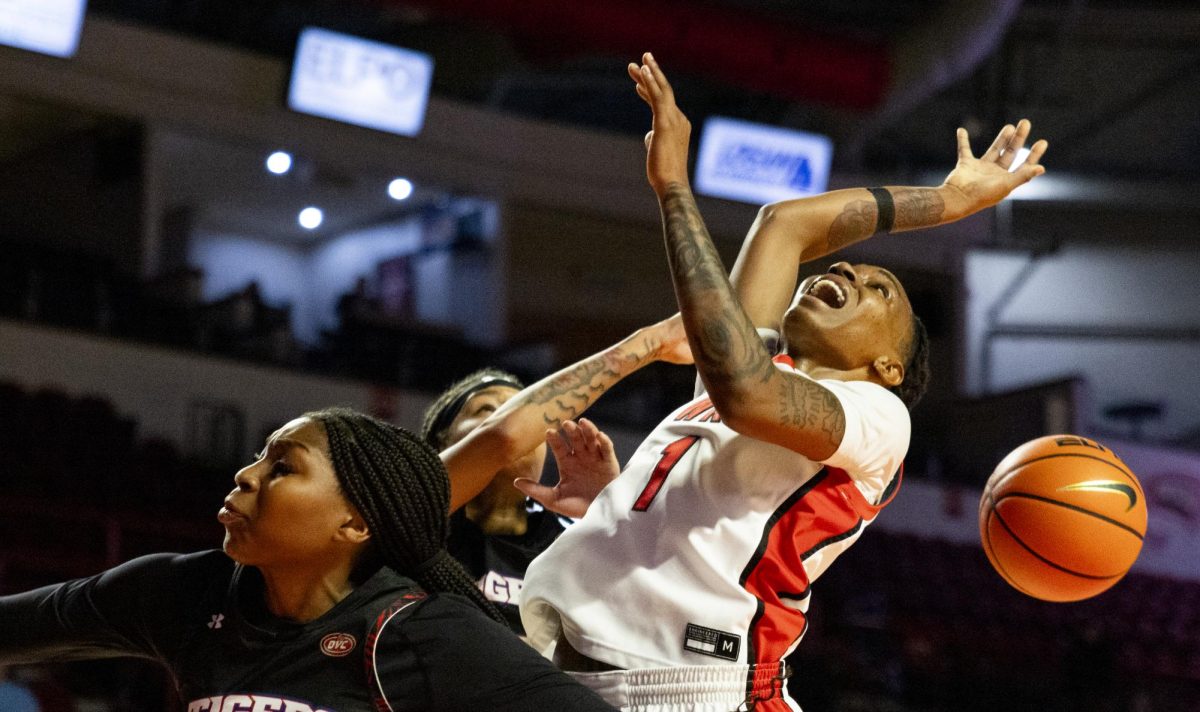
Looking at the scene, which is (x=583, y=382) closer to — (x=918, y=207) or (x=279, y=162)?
(x=918, y=207)

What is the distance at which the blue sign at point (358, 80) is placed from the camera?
12156mm

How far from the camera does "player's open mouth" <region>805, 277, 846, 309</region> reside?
7.51 ft

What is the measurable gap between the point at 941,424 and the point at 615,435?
529 cm

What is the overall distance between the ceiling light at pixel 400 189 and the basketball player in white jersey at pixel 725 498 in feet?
37.3

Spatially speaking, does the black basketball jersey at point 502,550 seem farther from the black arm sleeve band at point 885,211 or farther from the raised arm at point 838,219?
the black arm sleeve band at point 885,211

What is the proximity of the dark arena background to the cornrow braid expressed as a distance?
14.8ft

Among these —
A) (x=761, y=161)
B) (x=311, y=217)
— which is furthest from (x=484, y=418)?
(x=311, y=217)

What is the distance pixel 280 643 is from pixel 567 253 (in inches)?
506

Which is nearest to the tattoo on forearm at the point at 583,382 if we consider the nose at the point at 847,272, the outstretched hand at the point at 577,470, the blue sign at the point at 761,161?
the outstretched hand at the point at 577,470

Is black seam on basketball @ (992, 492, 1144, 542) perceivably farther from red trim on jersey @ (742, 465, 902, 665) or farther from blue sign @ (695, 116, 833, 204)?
blue sign @ (695, 116, 833, 204)

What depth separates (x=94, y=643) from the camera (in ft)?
7.00

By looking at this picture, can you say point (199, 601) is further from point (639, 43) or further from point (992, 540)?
point (639, 43)

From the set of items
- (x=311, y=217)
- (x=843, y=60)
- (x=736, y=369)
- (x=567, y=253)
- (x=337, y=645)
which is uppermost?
(x=843, y=60)

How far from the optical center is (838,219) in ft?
8.59
